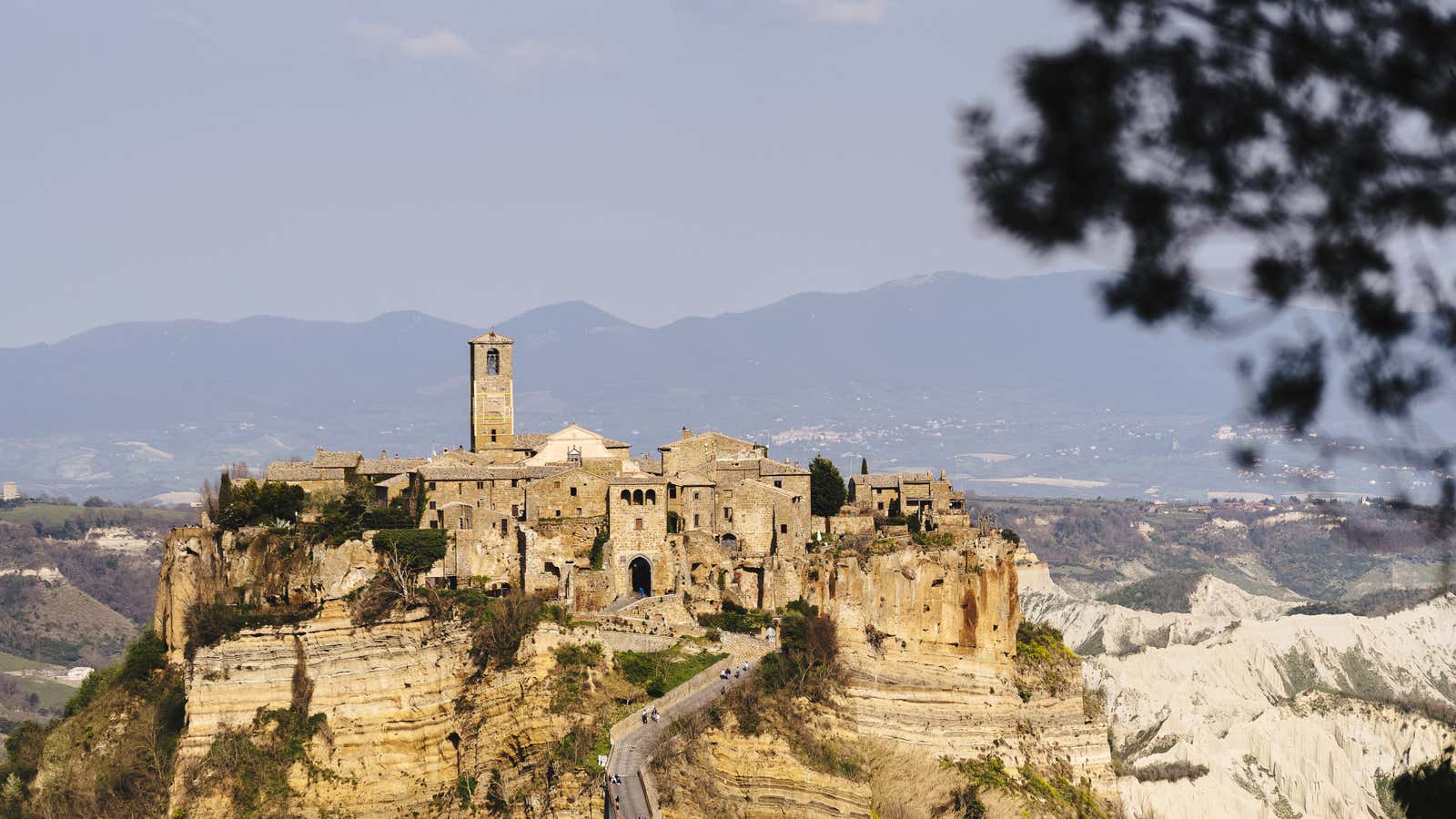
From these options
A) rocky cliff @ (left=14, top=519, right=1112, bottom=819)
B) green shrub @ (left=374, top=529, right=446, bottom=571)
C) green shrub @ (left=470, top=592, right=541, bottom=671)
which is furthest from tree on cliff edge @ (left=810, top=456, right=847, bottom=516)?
green shrub @ (left=374, top=529, right=446, bottom=571)

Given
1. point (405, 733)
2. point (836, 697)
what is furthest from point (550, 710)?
point (836, 697)

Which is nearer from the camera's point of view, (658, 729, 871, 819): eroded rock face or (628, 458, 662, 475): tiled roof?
(658, 729, 871, 819): eroded rock face

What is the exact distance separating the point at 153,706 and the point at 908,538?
79.6ft

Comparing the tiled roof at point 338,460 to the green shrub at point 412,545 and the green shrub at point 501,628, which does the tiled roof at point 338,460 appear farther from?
the green shrub at point 501,628

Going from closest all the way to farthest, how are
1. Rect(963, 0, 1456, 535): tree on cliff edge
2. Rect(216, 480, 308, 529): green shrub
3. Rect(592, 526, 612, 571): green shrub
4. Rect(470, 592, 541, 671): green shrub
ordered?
Rect(963, 0, 1456, 535): tree on cliff edge, Rect(470, 592, 541, 671): green shrub, Rect(592, 526, 612, 571): green shrub, Rect(216, 480, 308, 529): green shrub

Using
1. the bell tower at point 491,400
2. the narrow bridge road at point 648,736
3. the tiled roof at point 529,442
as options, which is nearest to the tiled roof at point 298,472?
the bell tower at point 491,400

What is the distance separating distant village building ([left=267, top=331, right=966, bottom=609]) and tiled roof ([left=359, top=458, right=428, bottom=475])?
0.36 meters

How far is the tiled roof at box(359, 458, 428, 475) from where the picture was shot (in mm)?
58938

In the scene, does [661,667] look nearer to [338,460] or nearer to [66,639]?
[338,460]

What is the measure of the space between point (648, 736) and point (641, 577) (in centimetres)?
868

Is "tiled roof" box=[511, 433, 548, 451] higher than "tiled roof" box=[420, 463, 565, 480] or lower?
higher

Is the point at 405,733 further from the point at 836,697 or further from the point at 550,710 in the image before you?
the point at 836,697

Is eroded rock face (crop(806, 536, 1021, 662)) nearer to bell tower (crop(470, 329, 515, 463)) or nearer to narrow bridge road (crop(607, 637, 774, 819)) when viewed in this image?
narrow bridge road (crop(607, 637, 774, 819))

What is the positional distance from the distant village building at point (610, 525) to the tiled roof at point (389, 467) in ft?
1.19
